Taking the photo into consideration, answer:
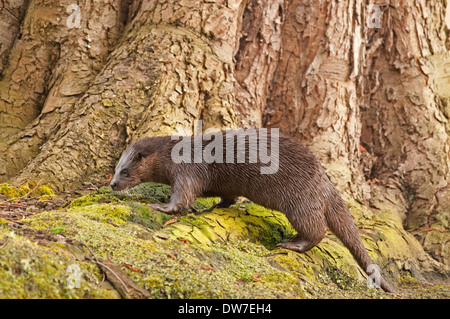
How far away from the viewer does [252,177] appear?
502cm

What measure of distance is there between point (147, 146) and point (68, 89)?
1.82 m

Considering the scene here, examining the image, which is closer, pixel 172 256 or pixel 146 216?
pixel 172 256

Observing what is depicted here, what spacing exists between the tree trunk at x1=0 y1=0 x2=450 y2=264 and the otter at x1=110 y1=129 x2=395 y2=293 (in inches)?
30.9

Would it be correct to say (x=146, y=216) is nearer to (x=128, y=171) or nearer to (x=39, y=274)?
(x=128, y=171)

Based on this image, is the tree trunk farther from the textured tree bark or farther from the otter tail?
the otter tail

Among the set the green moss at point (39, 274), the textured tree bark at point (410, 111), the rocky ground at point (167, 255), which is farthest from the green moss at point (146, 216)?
the textured tree bark at point (410, 111)

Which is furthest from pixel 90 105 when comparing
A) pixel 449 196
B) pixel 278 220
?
pixel 449 196

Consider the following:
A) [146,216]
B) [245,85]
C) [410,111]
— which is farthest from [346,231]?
[410,111]

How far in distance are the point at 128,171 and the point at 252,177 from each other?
140 cm

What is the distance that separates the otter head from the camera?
16.7 ft

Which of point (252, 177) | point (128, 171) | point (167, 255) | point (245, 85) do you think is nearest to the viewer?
point (167, 255)

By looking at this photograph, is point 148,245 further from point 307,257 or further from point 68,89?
point 68,89

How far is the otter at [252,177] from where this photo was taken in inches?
190

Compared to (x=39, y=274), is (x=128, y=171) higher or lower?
higher
